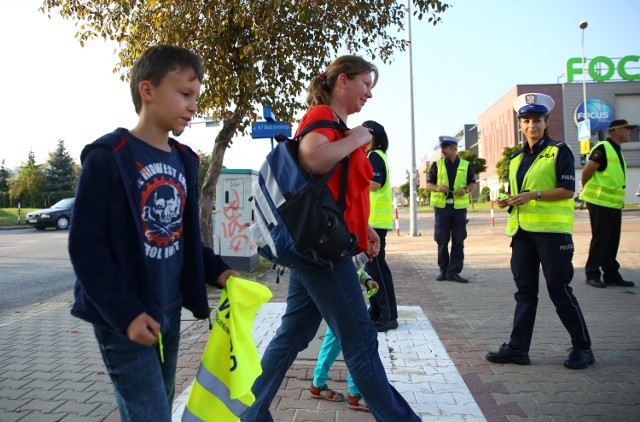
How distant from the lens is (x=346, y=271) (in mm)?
2529

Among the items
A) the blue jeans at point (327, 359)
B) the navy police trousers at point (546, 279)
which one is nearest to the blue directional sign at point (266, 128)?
the navy police trousers at point (546, 279)

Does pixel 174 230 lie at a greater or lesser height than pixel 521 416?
greater

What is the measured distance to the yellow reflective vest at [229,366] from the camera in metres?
2.11

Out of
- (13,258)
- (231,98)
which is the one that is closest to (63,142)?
(13,258)

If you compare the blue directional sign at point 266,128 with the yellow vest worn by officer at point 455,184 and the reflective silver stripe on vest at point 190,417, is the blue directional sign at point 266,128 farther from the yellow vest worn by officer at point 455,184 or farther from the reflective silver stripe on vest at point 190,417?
the reflective silver stripe on vest at point 190,417

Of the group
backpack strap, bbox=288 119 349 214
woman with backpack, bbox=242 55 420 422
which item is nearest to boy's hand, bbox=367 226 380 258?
woman with backpack, bbox=242 55 420 422

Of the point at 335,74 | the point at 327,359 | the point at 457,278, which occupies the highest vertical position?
the point at 335,74

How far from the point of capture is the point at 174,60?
6.58 ft

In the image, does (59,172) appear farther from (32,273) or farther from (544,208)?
(544,208)

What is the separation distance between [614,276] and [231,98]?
20.2ft

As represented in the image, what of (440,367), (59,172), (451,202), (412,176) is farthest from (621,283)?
(59,172)

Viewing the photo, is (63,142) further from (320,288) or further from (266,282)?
(320,288)

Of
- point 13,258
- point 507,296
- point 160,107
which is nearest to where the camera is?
point 160,107

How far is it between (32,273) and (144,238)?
959 centimetres
